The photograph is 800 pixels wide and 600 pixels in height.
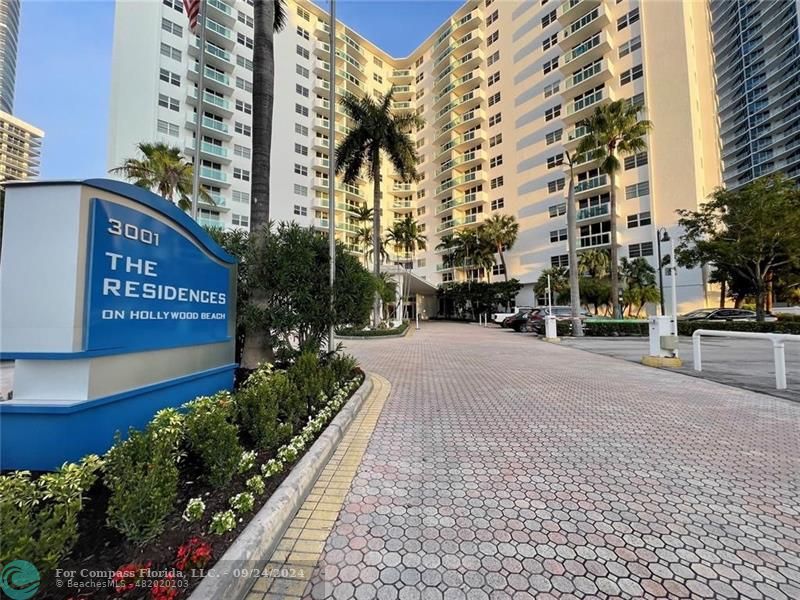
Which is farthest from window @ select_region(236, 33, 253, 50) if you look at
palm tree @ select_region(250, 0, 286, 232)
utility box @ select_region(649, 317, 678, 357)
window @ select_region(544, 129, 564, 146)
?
utility box @ select_region(649, 317, 678, 357)

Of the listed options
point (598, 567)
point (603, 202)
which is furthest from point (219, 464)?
point (603, 202)

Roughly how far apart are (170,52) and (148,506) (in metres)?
45.1

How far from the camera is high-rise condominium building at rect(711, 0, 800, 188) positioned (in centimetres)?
5988

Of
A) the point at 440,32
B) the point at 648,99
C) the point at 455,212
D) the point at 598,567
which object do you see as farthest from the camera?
the point at 440,32

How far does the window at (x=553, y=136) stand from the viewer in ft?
120

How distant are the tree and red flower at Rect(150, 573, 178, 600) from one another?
86.4ft

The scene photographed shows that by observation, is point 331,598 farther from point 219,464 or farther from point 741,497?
point 741,497

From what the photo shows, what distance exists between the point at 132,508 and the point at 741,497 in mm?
4776

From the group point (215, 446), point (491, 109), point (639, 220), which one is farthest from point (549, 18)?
point (215, 446)

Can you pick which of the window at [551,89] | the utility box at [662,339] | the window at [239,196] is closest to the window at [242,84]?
the window at [239,196]

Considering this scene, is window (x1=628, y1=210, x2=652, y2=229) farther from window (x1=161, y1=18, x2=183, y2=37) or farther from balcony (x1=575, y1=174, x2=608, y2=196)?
window (x1=161, y1=18, x2=183, y2=37)

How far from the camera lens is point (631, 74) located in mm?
31438

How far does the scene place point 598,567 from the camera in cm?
219

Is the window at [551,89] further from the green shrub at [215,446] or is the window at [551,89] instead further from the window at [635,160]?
the green shrub at [215,446]
